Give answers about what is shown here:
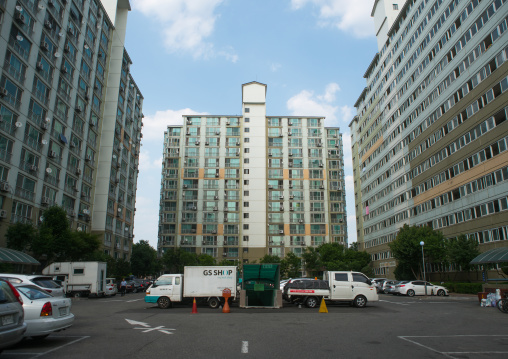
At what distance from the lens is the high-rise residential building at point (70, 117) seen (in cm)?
3491

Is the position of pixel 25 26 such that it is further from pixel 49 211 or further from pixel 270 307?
pixel 270 307

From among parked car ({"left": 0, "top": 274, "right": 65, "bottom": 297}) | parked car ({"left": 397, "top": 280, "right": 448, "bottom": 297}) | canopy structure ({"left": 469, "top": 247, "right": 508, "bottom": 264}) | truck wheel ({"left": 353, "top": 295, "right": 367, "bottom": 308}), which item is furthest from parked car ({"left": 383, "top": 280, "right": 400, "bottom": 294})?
parked car ({"left": 0, "top": 274, "right": 65, "bottom": 297})

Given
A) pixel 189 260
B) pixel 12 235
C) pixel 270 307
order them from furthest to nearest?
1. pixel 189 260
2. pixel 12 235
3. pixel 270 307

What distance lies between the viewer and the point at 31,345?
10.2m

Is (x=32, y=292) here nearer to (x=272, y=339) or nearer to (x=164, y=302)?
(x=272, y=339)

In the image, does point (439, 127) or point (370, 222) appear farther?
point (370, 222)

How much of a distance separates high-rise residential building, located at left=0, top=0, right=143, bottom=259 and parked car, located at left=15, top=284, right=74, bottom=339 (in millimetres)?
26975

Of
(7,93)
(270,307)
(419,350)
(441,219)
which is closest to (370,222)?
(441,219)

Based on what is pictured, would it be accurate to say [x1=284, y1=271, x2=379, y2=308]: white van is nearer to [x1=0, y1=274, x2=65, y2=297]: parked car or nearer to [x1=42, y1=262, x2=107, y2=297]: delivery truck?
[x1=0, y1=274, x2=65, y2=297]: parked car

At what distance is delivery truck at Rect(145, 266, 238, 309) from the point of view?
23.0 m

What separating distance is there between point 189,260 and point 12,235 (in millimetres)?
41211

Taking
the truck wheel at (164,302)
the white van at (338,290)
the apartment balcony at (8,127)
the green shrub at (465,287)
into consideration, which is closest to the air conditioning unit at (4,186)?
the apartment balcony at (8,127)

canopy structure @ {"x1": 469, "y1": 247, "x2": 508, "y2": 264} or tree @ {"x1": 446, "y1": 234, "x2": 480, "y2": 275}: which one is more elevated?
tree @ {"x1": 446, "y1": 234, "x2": 480, "y2": 275}

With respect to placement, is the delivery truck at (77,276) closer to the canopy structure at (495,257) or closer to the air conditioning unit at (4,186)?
the air conditioning unit at (4,186)
